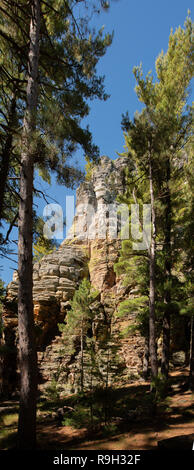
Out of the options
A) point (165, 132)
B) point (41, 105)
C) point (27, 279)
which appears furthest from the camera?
point (165, 132)

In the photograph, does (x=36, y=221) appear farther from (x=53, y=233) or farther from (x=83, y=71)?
(x=83, y=71)

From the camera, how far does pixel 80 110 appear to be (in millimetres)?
7008

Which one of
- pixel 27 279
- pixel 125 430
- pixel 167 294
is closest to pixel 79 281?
pixel 167 294

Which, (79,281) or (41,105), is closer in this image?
(41,105)

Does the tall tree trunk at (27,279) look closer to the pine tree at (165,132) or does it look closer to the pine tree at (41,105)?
the pine tree at (41,105)

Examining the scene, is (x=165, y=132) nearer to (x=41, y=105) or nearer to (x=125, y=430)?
(x=41, y=105)

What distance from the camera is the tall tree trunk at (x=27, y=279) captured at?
14.2ft

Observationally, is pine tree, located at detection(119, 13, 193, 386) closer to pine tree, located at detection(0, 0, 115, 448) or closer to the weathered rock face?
the weathered rock face

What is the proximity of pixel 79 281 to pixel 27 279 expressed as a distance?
17.9 meters

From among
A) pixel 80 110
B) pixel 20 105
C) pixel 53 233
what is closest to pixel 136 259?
pixel 53 233

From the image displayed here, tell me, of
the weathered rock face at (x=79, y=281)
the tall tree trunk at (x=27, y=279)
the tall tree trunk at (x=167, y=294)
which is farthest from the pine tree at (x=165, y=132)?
the tall tree trunk at (x=27, y=279)

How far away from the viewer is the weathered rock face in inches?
651

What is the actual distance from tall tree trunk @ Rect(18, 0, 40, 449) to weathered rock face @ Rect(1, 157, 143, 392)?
17.2 ft

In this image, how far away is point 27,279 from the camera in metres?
4.90
